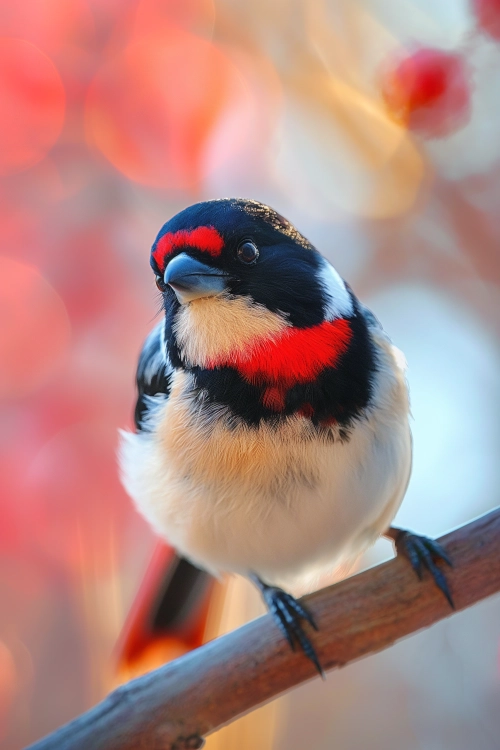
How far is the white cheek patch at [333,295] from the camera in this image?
40.2 inches

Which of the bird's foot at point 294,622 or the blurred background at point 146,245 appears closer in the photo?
the bird's foot at point 294,622

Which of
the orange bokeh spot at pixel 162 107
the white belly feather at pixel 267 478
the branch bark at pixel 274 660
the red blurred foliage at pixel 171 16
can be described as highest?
the red blurred foliage at pixel 171 16

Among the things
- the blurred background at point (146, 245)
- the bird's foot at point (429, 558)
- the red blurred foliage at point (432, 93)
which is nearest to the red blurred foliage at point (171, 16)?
the blurred background at point (146, 245)

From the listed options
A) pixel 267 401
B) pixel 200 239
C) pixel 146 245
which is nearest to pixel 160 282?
pixel 200 239

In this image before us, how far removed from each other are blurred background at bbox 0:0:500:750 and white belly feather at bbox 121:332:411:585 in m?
0.33

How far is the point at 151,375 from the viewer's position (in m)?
1.17

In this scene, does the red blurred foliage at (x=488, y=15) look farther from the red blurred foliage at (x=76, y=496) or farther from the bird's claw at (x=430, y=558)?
the red blurred foliage at (x=76, y=496)

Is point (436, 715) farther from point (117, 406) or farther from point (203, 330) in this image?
point (203, 330)

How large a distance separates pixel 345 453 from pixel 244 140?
77 cm

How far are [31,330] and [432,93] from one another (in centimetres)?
91

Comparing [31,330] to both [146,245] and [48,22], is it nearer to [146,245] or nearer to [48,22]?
[146,245]

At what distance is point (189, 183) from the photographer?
1.45m

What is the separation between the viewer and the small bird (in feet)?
3.05

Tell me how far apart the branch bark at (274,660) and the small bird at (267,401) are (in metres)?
0.03
